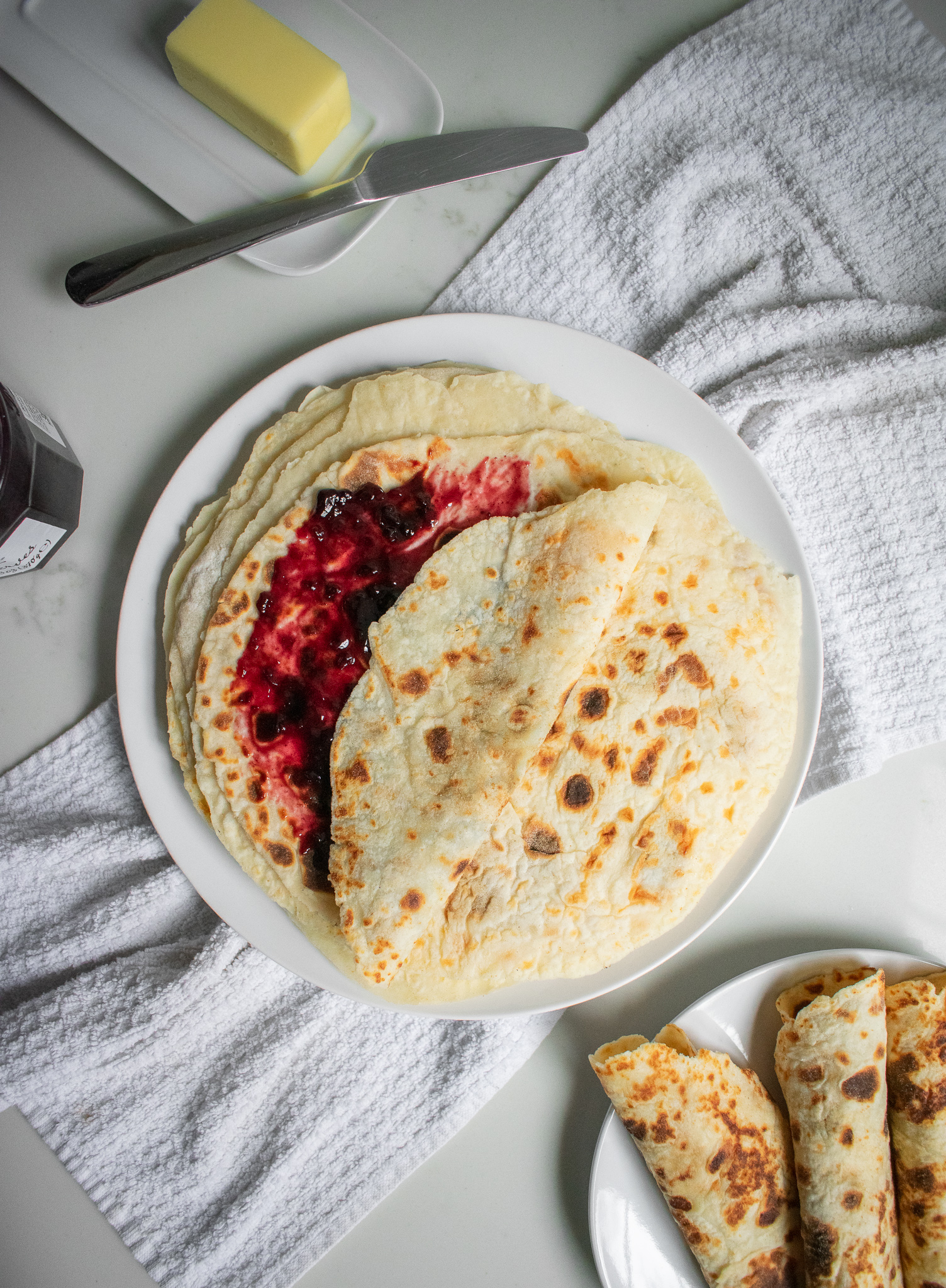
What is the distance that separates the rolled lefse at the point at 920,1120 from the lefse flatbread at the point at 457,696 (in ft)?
4.22

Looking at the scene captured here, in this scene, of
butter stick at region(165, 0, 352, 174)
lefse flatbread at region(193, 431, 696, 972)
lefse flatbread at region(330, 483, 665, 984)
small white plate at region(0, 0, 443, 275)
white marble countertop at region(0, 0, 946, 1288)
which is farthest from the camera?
white marble countertop at region(0, 0, 946, 1288)

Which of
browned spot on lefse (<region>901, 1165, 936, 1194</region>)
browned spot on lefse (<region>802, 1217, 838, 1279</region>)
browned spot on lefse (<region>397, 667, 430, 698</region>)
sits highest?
browned spot on lefse (<region>397, 667, 430, 698</region>)

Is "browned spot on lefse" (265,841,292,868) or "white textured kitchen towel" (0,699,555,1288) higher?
"browned spot on lefse" (265,841,292,868)

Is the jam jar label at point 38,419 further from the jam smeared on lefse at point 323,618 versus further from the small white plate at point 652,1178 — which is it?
the small white plate at point 652,1178

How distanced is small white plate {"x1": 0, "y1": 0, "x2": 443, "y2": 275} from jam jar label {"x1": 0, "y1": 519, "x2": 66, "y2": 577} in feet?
3.40

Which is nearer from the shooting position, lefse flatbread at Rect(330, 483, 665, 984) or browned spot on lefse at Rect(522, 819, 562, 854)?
lefse flatbread at Rect(330, 483, 665, 984)

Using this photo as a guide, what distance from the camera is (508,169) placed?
7.80 ft

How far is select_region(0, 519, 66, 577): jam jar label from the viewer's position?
2.11 meters

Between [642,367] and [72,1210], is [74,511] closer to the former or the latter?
[642,367]

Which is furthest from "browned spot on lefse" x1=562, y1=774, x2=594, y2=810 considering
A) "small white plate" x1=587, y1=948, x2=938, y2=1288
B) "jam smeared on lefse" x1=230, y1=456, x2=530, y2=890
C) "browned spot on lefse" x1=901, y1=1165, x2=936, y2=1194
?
"browned spot on lefse" x1=901, y1=1165, x2=936, y2=1194

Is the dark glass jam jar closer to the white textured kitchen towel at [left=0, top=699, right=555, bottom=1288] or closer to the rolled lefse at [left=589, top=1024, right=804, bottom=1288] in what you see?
the white textured kitchen towel at [left=0, top=699, right=555, bottom=1288]

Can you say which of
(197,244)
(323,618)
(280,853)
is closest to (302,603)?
(323,618)

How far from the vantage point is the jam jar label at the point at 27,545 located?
6.91ft

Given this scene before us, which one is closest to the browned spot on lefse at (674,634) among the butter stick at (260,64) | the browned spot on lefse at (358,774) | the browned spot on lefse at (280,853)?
the browned spot on lefse at (358,774)
